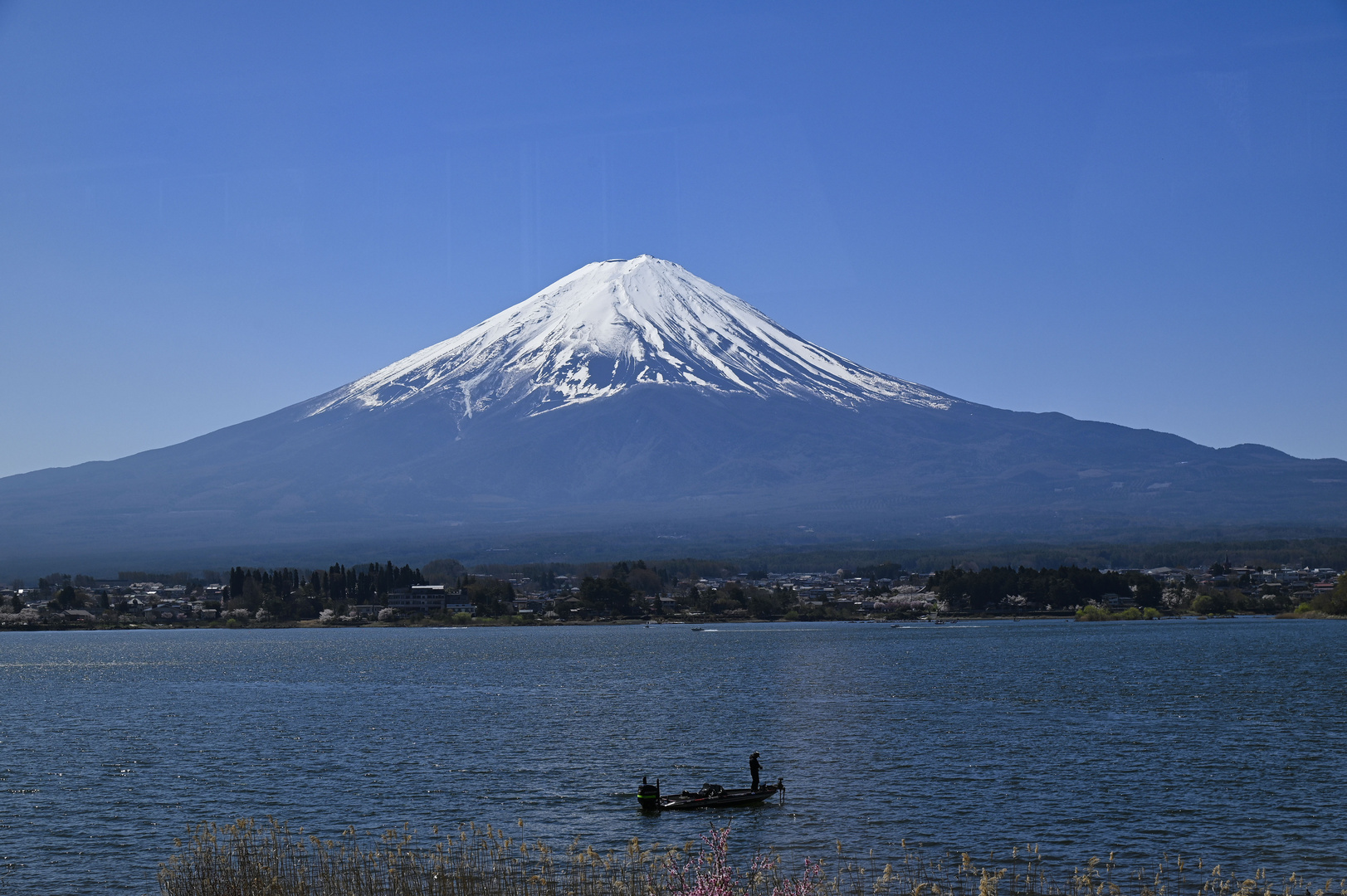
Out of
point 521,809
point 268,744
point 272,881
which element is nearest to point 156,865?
point 272,881

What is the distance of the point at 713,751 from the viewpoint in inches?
2202

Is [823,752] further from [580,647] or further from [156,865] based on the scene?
[580,647]

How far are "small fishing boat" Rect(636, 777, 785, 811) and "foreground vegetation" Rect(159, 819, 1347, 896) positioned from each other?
5.41 metres

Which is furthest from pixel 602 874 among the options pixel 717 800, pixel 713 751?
pixel 713 751

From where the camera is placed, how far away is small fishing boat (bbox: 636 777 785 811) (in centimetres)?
4234

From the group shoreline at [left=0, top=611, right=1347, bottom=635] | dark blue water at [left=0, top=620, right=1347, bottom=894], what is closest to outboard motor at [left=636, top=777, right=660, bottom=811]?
dark blue water at [left=0, top=620, right=1347, bottom=894]

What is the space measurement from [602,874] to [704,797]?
9.30 m

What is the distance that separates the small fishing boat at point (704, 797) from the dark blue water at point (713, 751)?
0.63 metres

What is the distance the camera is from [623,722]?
66688 millimetres

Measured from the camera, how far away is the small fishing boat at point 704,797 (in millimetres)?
42344

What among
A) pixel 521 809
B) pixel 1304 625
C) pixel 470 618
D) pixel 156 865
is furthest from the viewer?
pixel 470 618

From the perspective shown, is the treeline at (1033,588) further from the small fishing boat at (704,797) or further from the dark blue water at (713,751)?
the small fishing boat at (704,797)

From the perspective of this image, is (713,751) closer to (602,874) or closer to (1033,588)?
(602,874)

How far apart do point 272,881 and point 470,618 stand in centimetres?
16162
